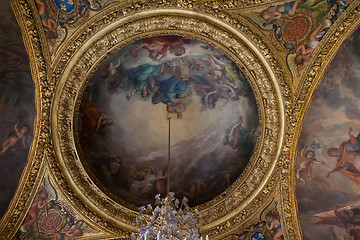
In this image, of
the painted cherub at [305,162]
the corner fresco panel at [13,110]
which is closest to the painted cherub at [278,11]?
the painted cherub at [305,162]

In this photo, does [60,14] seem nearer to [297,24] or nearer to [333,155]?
[297,24]

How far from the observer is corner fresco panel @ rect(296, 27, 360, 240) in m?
7.40

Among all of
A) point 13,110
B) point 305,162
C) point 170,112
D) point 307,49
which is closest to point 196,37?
point 307,49

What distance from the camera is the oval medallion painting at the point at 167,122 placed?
931 cm

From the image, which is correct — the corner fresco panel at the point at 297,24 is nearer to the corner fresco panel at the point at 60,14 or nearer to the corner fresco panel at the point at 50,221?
the corner fresco panel at the point at 60,14

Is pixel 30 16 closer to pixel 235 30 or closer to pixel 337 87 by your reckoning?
pixel 235 30

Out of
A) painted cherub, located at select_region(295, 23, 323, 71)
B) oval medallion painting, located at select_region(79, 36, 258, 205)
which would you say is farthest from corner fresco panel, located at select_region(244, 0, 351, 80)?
oval medallion painting, located at select_region(79, 36, 258, 205)

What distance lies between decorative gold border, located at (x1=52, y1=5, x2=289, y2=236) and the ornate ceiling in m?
0.02

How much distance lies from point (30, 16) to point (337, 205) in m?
6.45

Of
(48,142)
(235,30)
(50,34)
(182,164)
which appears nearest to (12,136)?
(48,142)

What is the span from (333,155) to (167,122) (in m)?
3.89

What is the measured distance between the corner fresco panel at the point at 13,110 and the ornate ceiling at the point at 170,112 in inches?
0.8

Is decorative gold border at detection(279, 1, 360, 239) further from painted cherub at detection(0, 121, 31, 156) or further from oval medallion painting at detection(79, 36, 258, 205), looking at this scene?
painted cherub at detection(0, 121, 31, 156)

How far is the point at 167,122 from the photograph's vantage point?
33.6ft
